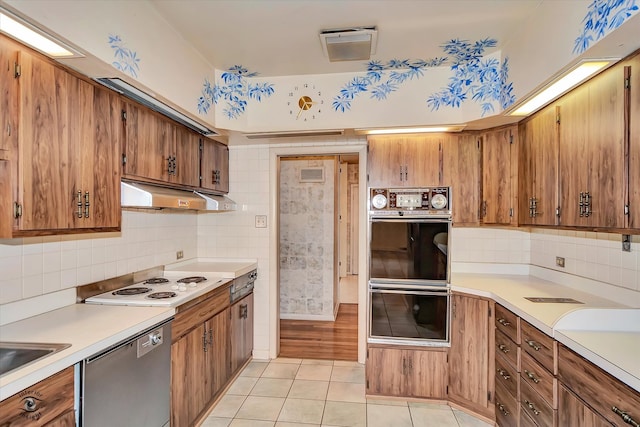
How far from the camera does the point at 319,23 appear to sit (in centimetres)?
215

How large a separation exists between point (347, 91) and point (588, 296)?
2.30 metres

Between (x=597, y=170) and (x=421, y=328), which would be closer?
(x=597, y=170)

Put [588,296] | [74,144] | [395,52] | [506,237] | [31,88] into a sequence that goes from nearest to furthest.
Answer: [31,88] < [74,144] < [588,296] < [395,52] < [506,237]

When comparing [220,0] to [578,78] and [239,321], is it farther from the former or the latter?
[239,321]

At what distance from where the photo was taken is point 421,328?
109 inches

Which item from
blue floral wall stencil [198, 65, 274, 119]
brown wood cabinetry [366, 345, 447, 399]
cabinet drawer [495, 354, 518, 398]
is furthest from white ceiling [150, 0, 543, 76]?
brown wood cabinetry [366, 345, 447, 399]

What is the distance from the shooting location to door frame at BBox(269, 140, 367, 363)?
11.0ft

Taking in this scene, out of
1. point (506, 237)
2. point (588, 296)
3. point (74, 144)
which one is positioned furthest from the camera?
point (506, 237)

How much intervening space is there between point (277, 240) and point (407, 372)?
5.71 feet

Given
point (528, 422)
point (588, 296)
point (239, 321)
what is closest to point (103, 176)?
point (239, 321)

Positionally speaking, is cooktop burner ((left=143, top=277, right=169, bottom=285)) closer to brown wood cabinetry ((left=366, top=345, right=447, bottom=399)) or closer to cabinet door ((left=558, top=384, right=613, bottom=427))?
brown wood cabinetry ((left=366, top=345, right=447, bottom=399))

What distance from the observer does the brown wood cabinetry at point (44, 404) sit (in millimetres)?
1121

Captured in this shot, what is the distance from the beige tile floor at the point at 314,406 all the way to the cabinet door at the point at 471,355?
13 cm

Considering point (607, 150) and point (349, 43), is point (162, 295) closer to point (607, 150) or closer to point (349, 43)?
point (349, 43)
